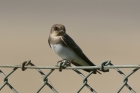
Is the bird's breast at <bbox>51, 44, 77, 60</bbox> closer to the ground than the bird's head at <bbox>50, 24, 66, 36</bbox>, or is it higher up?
closer to the ground

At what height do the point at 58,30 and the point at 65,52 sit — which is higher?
the point at 58,30

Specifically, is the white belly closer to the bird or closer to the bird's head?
the bird

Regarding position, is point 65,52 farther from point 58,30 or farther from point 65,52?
point 58,30

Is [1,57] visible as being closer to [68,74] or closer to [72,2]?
[68,74]

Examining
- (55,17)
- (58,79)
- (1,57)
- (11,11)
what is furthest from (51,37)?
(11,11)

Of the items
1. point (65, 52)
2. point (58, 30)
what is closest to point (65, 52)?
point (65, 52)

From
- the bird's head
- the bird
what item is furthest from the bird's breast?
the bird's head

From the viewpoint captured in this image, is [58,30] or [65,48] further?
[58,30]

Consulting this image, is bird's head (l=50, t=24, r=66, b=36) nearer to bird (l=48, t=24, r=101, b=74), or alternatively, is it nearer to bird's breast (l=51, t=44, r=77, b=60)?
bird (l=48, t=24, r=101, b=74)

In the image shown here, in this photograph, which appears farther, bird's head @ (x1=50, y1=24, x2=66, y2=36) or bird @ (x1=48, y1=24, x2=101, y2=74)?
bird's head @ (x1=50, y1=24, x2=66, y2=36)
